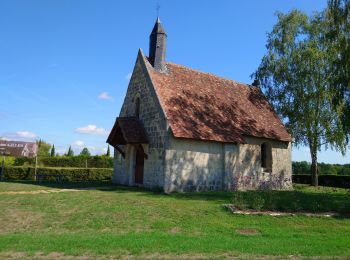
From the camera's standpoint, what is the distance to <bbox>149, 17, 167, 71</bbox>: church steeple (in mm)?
21859

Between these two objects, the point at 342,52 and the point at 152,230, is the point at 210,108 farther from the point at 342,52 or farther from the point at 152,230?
the point at 152,230

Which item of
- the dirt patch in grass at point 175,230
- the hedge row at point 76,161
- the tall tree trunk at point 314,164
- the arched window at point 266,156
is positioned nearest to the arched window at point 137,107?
the arched window at point 266,156

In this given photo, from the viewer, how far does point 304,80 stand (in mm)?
26859

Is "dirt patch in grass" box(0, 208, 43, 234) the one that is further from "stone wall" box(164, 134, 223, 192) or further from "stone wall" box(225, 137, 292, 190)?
"stone wall" box(225, 137, 292, 190)

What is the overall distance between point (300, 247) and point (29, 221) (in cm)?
785

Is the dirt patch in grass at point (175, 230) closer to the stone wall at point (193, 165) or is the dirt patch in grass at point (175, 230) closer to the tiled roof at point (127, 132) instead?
the stone wall at point (193, 165)

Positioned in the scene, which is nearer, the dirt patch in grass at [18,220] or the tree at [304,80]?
the dirt patch in grass at [18,220]

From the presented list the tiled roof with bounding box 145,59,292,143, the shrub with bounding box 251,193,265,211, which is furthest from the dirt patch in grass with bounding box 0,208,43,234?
the tiled roof with bounding box 145,59,292,143

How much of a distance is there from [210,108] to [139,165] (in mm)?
5734

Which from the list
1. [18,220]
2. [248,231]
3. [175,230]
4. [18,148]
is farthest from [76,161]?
[248,231]

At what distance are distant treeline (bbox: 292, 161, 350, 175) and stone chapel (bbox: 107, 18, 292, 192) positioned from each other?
29.1 metres

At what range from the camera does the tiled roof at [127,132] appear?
786 inches

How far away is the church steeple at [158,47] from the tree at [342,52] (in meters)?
9.87

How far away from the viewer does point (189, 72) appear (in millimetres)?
23453
